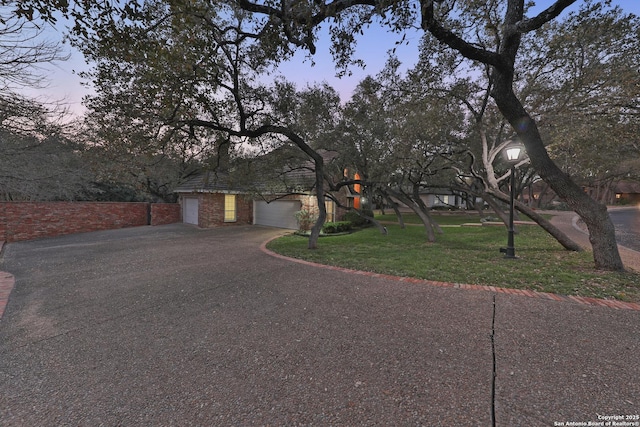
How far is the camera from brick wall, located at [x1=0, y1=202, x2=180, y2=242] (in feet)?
35.3

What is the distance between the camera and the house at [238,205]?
1471 centimetres

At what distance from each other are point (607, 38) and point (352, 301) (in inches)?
342

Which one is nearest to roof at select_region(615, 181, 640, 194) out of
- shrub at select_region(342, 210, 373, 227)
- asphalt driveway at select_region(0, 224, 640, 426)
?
shrub at select_region(342, 210, 373, 227)

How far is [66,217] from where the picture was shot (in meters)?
12.5

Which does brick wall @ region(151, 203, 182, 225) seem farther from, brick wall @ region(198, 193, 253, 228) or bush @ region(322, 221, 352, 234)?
bush @ region(322, 221, 352, 234)

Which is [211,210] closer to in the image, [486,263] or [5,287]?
[5,287]

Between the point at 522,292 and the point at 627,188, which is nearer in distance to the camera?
the point at 522,292

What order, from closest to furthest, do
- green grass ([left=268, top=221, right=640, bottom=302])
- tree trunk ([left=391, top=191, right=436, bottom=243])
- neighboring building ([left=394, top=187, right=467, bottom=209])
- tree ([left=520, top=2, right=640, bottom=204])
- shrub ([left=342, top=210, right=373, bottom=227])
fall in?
green grass ([left=268, top=221, right=640, bottom=302]) < tree ([left=520, top=2, right=640, bottom=204]) < tree trunk ([left=391, top=191, right=436, bottom=243]) < shrub ([left=342, top=210, right=373, bottom=227]) < neighboring building ([left=394, top=187, right=467, bottom=209])

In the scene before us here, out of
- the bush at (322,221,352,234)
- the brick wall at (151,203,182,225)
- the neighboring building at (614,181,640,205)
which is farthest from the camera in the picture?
the neighboring building at (614,181,640,205)

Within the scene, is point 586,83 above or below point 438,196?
above

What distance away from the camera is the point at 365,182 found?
34.3 ft

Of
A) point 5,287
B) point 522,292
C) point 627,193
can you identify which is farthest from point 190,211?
point 627,193

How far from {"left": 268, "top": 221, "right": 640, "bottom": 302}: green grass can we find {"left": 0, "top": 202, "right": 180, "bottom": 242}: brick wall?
11.3 metres

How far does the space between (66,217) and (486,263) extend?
57.8 feet
